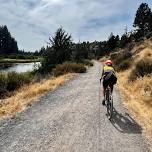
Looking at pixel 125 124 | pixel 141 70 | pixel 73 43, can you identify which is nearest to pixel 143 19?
pixel 73 43

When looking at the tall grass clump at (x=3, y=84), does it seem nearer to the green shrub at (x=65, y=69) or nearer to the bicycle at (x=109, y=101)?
the bicycle at (x=109, y=101)

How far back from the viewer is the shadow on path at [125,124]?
960 cm

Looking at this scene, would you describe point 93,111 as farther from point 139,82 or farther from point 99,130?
point 139,82

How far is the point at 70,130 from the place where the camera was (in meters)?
9.22

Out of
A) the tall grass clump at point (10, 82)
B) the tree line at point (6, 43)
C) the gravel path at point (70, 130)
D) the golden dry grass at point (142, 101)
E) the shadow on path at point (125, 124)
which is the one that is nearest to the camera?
the gravel path at point (70, 130)

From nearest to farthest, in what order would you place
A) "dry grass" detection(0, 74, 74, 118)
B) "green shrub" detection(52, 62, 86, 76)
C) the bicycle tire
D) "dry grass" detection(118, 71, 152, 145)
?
"dry grass" detection(118, 71, 152, 145), the bicycle tire, "dry grass" detection(0, 74, 74, 118), "green shrub" detection(52, 62, 86, 76)

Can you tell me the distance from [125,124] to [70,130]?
6.86ft

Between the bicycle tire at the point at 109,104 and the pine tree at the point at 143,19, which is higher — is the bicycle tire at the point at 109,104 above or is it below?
below

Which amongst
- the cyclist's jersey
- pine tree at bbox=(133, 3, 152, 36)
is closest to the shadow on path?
the cyclist's jersey

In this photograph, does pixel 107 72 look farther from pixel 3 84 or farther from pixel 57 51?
pixel 57 51

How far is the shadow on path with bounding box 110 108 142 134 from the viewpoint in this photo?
9.60 metres

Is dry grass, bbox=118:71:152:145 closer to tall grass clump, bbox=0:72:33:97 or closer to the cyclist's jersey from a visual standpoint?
the cyclist's jersey

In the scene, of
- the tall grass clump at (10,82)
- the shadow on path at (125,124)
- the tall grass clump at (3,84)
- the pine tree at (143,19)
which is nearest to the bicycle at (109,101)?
the shadow on path at (125,124)

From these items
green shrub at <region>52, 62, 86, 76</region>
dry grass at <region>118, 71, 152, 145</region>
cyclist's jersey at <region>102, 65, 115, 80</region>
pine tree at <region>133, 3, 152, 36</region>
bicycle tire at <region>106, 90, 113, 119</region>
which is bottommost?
green shrub at <region>52, 62, 86, 76</region>
